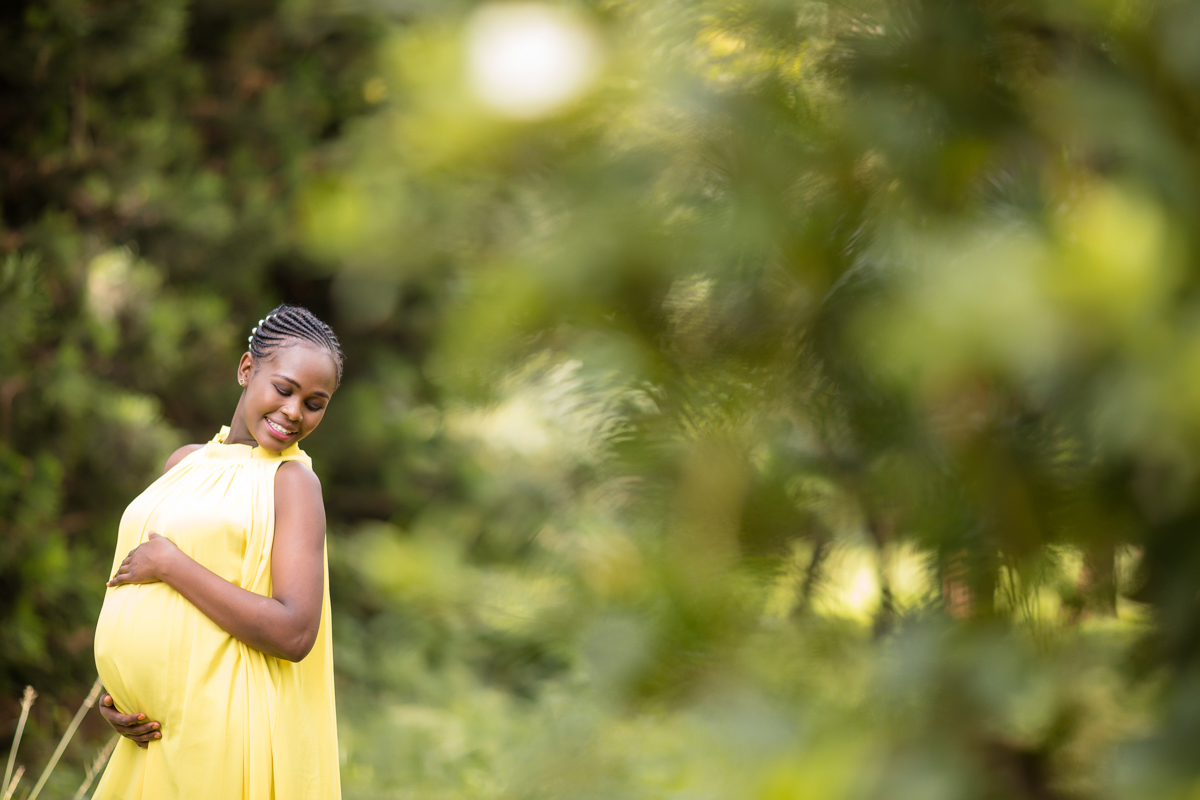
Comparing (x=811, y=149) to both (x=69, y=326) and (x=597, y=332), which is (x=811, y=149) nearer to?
(x=597, y=332)

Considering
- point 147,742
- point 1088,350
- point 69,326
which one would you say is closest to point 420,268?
point 1088,350

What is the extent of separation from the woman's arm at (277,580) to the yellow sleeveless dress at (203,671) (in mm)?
14

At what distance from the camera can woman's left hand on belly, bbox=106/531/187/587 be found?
0.80 m

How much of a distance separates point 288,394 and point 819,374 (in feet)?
1.95

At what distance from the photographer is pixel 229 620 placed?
2.60 ft

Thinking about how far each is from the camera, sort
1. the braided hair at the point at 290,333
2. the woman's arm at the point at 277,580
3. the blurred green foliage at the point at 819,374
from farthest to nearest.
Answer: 1. the braided hair at the point at 290,333
2. the woman's arm at the point at 277,580
3. the blurred green foliage at the point at 819,374

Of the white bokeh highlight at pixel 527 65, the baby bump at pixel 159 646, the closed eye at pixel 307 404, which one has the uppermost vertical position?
the closed eye at pixel 307 404

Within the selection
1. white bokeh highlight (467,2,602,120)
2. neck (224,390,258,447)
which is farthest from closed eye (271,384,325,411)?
white bokeh highlight (467,2,602,120)

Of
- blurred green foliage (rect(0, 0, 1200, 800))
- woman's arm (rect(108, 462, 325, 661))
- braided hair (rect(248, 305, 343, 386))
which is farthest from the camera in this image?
braided hair (rect(248, 305, 343, 386))

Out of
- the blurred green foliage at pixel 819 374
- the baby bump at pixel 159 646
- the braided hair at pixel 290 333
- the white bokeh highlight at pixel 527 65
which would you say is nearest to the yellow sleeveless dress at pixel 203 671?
the baby bump at pixel 159 646

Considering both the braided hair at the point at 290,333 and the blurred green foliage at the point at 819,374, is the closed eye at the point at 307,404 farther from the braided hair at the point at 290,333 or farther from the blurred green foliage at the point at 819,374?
the blurred green foliage at the point at 819,374

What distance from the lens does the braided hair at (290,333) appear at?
2.96ft

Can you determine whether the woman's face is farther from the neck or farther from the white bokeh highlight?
the white bokeh highlight

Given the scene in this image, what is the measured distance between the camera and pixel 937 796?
36cm
